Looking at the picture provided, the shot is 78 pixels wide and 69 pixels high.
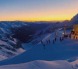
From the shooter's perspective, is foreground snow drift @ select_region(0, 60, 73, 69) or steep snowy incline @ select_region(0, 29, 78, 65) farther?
steep snowy incline @ select_region(0, 29, 78, 65)

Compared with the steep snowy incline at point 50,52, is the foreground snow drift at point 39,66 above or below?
above

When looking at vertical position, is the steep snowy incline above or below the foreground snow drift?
below

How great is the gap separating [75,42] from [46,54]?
16.2 ft

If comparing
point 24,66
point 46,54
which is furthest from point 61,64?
point 46,54

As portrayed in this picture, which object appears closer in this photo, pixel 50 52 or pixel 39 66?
pixel 39 66

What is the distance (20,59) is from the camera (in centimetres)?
3125

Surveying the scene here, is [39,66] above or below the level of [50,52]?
above

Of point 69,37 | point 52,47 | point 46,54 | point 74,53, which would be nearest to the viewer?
point 74,53

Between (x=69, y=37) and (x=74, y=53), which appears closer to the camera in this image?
(x=74, y=53)

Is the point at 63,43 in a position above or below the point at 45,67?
below

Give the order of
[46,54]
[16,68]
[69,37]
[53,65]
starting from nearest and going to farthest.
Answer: [16,68], [53,65], [46,54], [69,37]

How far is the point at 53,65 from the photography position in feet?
53.4

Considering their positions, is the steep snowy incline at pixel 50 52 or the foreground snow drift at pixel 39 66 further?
the steep snowy incline at pixel 50 52

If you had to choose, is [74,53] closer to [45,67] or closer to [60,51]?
[60,51]
